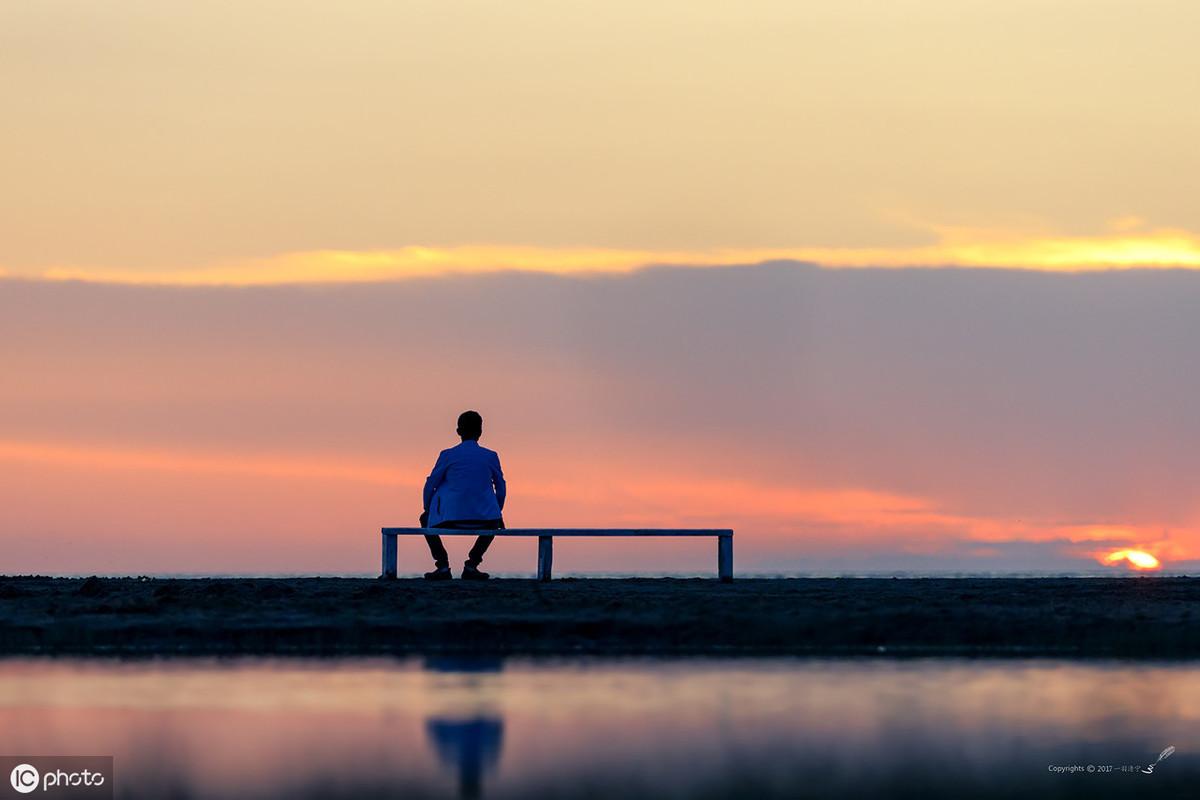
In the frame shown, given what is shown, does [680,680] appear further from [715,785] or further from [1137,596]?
[1137,596]

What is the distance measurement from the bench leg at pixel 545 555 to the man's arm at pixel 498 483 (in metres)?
0.67

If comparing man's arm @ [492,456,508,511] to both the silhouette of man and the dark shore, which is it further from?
the dark shore

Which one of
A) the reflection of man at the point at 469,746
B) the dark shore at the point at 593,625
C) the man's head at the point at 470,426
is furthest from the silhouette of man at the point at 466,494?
the reflection of man at the point at 469,746

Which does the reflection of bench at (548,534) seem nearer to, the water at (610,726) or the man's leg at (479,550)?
the man's leg at (479,550)

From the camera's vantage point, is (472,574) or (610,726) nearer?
(610,726)

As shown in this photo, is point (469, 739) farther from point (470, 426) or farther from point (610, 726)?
point (470, 426)

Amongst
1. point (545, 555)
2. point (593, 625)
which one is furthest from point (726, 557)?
point (593, 625)

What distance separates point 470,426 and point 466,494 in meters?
0.93

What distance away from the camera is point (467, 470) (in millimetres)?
24734

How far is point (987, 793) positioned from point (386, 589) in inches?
534

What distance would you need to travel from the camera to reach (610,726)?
11.5m

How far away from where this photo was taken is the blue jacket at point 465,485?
2467 centimetres

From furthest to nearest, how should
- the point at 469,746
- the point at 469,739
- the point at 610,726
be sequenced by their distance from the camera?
the point at 610,726 → the point at 469,739 → the point at 469,746

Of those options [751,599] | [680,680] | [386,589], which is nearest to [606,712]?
[680,680]
